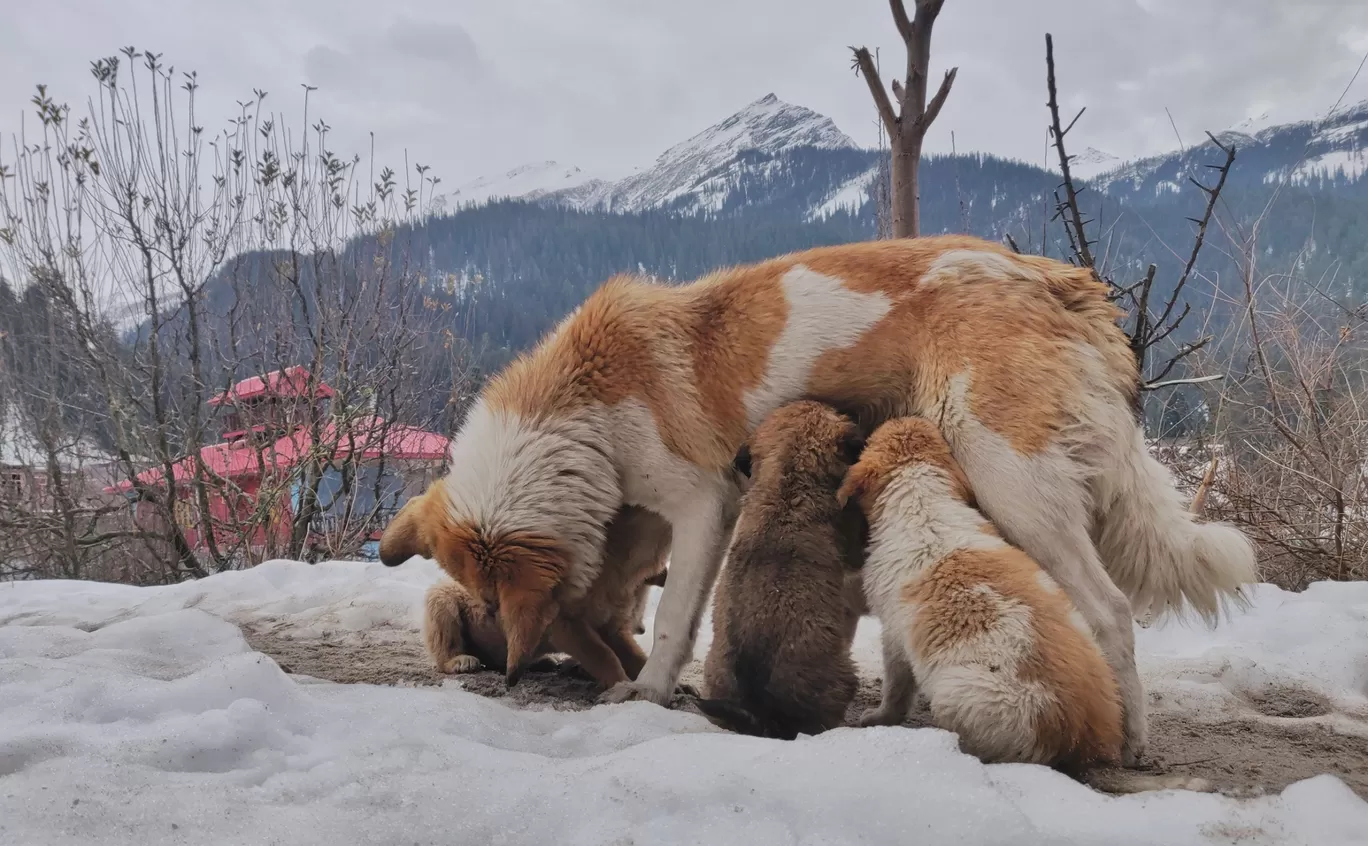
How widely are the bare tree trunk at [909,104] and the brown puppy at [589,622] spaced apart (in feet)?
10.5

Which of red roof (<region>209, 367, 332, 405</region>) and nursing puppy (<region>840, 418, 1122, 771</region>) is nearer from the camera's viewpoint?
nursing puppy (<region>840, 418, 1122, 771</region>)

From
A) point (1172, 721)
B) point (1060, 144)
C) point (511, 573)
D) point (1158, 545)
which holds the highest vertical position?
point (1060, 144)

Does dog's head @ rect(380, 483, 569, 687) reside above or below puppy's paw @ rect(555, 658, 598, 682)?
above

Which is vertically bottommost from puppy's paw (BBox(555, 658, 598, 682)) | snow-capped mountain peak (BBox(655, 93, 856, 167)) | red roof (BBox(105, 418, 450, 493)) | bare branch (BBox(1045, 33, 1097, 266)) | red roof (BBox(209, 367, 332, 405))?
puppy's paw (BBox(555, 658, 598, 682))

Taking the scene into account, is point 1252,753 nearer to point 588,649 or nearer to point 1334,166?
point 588,649

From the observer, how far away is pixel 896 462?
294 cm

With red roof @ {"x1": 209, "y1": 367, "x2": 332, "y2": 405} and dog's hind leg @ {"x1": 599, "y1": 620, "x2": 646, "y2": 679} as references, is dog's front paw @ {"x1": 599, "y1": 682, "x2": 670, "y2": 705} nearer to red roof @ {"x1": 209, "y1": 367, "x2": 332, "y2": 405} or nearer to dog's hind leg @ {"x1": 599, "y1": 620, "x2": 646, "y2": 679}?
dog's hind leg @ {"x1": 599, "y1": 620, "x2": 646, "y2": 679}

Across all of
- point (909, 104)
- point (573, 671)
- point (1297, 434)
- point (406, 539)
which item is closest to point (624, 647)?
point (573, 671)

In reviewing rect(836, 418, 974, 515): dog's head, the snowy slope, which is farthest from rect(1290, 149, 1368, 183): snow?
rect(836, 418, 974, 515): dog's head

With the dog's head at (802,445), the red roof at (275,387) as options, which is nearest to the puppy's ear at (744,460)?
the dog's head at (802,445)

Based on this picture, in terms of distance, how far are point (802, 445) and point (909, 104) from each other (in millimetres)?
3623

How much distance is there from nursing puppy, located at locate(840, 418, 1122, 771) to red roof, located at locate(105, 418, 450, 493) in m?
6.31

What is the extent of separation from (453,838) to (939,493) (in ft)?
6.12

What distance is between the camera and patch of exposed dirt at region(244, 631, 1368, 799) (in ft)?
8.00
